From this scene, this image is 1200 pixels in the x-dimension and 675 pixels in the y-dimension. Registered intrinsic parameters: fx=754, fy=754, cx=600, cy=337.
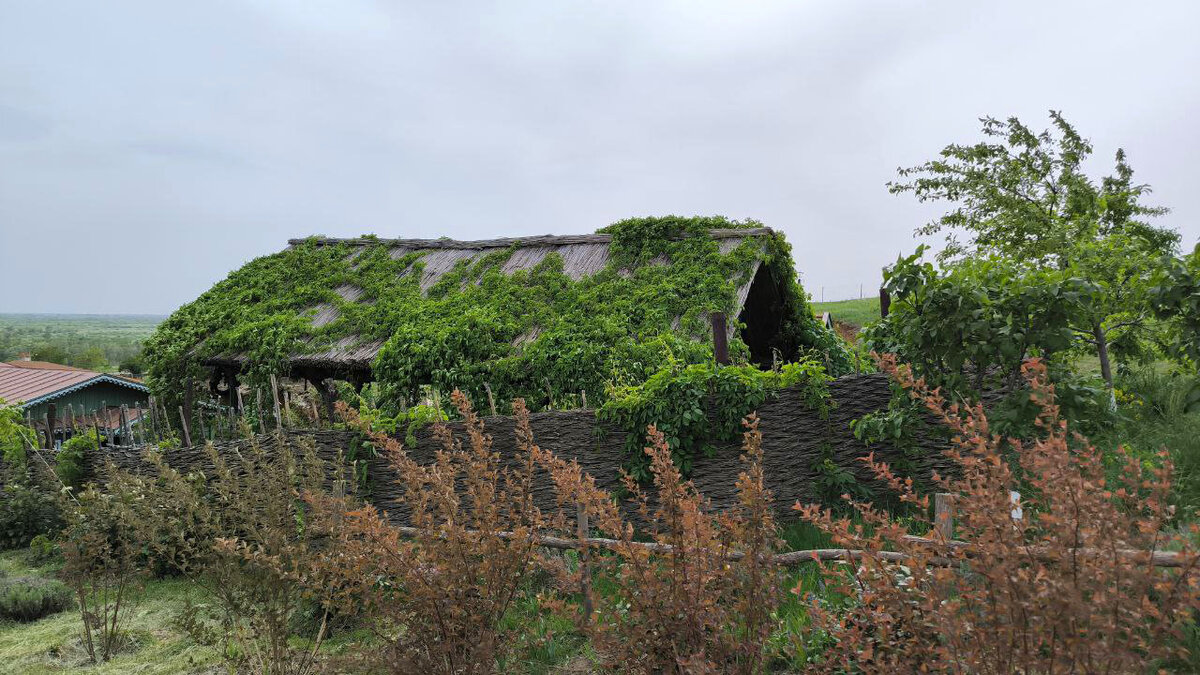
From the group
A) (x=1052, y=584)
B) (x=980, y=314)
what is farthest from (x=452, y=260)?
(x=1052, y=584)

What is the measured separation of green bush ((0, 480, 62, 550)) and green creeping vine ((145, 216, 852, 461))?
3.13 meters

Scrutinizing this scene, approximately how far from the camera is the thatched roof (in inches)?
429

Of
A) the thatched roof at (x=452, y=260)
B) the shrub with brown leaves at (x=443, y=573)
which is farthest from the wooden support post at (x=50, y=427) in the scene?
the shrub with brown leaves at (x=443, y=573)

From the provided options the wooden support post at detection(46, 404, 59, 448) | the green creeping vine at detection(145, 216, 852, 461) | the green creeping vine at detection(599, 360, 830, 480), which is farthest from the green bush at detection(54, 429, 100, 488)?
the green creeping vine at detection(599, 360, 830, 480)

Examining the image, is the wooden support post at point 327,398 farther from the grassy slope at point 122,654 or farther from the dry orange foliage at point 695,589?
the dry orange foliage at point 695,589

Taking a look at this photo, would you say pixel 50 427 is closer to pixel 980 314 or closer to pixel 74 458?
pixel 74 458

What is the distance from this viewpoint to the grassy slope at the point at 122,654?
5.56 metres

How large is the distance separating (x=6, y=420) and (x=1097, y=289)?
13.2 m

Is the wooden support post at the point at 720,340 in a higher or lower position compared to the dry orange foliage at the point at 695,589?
higher

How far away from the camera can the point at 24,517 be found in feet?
33.0

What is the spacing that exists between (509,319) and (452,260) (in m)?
3.53

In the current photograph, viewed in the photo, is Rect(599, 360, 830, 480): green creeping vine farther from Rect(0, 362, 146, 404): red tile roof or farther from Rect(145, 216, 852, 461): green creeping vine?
Rect(0, 362, 146, 404): red tile roof

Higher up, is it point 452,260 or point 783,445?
point 452,260

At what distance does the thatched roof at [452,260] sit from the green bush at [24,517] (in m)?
3.23
